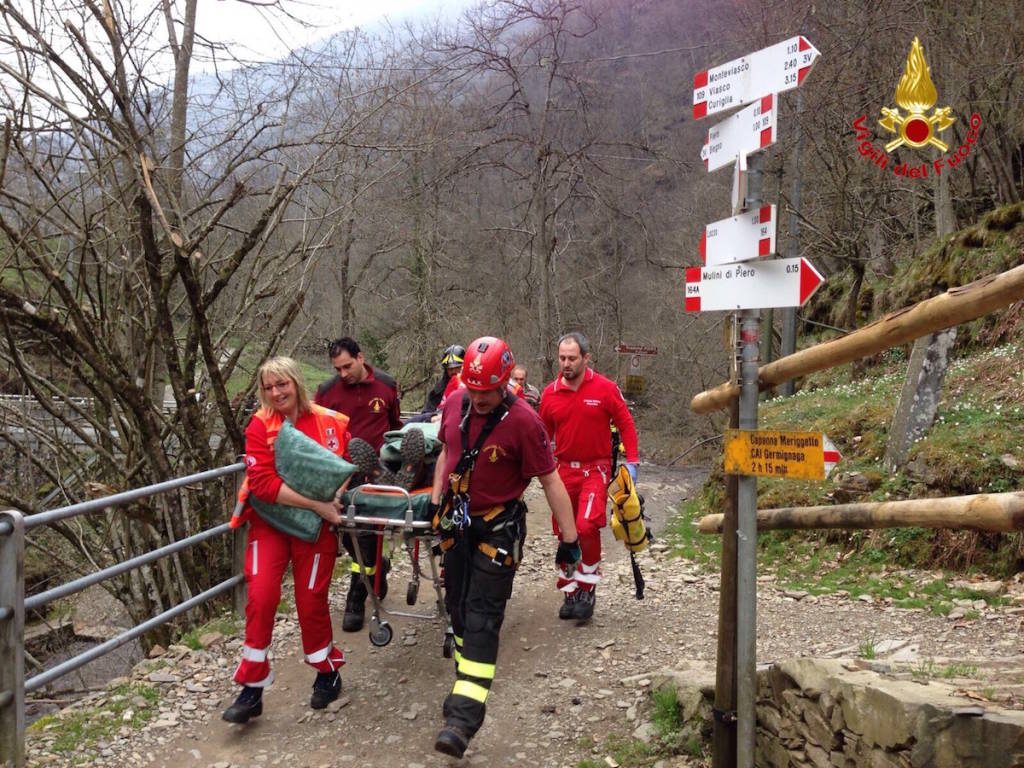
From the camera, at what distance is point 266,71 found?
28.1ft

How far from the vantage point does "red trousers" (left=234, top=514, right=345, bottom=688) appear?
4.51m

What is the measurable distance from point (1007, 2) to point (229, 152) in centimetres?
1106

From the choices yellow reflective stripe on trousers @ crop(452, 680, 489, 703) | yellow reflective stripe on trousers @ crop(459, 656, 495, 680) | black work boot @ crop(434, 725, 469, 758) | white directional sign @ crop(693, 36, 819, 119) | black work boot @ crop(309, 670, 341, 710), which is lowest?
black work boot @ crop(309, 670, 341, 710)

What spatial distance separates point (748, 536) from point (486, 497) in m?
1.42

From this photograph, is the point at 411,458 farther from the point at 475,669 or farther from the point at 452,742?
the point at 452,742

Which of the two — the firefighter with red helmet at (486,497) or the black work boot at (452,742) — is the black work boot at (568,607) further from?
the black work boot at (452,742)

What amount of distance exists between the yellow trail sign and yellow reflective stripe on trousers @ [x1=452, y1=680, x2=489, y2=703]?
66.6 inches

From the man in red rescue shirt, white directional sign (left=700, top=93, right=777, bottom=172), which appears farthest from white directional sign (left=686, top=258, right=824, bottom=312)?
the man in red rescue shirt

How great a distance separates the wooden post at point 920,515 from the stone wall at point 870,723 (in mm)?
632

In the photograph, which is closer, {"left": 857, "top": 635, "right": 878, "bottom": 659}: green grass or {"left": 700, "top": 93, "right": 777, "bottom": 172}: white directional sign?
{"left": 700, "top": 93, "right": 777, "bottom": 172}: white directional sign

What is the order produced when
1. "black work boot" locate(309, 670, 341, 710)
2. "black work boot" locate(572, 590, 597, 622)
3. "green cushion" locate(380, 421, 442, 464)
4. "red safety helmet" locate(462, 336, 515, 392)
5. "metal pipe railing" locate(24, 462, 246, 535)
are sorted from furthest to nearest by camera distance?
"black work boot" locate(572, 590, 597, 622)
"green cushion" locate(380, 421, 442, 464)
"black work boot" locate(309, 670, 341, 710)
"red safety helmet" locate(462, 336, 515, 392)
"metal pipe railing" locate(24, 462, 246, 535)

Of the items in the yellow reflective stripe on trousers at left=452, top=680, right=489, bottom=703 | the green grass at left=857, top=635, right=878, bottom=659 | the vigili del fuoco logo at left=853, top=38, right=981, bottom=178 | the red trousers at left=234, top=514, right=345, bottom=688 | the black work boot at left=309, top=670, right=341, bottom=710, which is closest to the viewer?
the yellow reflective stripe on trousers at left=452, top=680, right=489, bottom=703

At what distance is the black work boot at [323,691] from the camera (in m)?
4.87

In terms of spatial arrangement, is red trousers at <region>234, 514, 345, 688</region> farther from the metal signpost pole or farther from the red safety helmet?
the metal signpost pole
